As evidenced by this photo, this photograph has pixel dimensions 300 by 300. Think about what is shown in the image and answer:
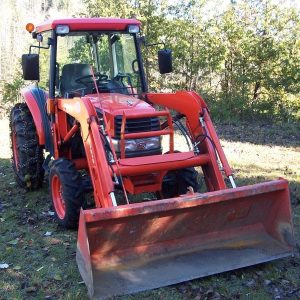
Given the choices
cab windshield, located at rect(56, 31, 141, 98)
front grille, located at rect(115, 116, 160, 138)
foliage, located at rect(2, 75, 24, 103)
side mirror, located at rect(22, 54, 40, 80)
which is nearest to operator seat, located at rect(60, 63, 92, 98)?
cab windshield, located at rect(56, 31, 141, 98)

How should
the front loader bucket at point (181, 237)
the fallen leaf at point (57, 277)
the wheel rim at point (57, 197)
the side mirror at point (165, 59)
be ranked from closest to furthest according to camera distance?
1. the front loader bucket at point (181, 237)
2. the fallen leaf at point (57, 277)
3. the wheel rim at point (57, 197)
4. the side mirror at point (165, 59)

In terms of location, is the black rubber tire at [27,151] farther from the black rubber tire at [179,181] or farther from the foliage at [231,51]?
A: the foliage at [231,51]

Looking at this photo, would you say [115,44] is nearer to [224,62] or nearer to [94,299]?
[94,299]

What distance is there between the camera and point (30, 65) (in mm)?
5531

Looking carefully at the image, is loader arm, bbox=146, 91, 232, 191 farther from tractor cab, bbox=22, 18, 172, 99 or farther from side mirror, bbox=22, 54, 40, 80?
side mirror, bbox=22, 54, 40, 80

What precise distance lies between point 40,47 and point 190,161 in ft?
7.95

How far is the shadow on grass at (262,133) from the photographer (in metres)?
11.0

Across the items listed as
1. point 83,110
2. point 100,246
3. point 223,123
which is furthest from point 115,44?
point 223,123

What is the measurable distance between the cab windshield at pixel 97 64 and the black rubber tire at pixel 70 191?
1.01 meters

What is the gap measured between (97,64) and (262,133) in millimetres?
7023

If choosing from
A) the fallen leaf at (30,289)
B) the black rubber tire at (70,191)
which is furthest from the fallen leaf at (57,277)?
the black rubber tire at (70,191)

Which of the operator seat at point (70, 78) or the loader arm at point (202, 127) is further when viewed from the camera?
the operator seat at point (70, 78)

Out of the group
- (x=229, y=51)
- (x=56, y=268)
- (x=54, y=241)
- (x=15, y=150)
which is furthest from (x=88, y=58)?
(x=229, y=51)

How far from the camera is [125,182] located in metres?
4.91
